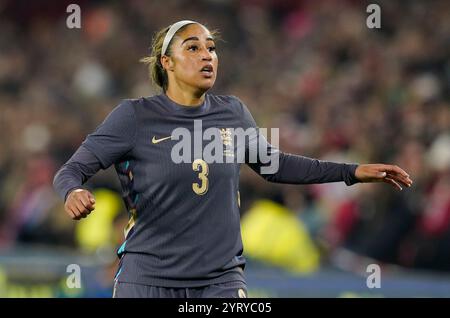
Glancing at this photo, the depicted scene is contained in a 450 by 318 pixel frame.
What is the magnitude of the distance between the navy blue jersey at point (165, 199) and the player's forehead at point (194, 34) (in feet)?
1.27

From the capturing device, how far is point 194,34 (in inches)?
191

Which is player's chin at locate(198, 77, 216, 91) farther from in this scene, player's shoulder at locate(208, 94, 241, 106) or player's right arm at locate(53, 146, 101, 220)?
player's right arm at locate(53, 146, 101, 220)

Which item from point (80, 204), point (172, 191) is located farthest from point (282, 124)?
point (80, 204)

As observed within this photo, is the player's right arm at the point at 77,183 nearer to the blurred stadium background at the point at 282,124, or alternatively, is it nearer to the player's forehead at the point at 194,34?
the player's forehead at the point at 194,34

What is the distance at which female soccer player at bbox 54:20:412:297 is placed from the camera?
4582 millimetres

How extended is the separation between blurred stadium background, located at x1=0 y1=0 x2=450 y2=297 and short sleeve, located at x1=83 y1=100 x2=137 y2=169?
3.29 m

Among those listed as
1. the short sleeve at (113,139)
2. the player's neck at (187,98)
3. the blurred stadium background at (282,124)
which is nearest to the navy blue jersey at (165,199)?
the short sleeve at (113,139)

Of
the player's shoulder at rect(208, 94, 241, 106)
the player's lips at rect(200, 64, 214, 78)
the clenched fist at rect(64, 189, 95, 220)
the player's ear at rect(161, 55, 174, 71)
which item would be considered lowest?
the clenched fist at rect(64, 189, 95, 220)

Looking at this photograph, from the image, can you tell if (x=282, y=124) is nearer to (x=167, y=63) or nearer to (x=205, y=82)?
(x=167, y=63)

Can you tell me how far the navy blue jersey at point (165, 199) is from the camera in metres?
4.59

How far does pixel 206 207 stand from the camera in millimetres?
4621

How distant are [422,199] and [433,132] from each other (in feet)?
2.76

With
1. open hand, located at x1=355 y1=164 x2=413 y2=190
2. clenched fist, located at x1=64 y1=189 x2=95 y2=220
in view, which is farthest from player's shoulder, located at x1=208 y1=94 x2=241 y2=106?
clenched fist, located at x1=64 y1=189 x2=95 y2=220
